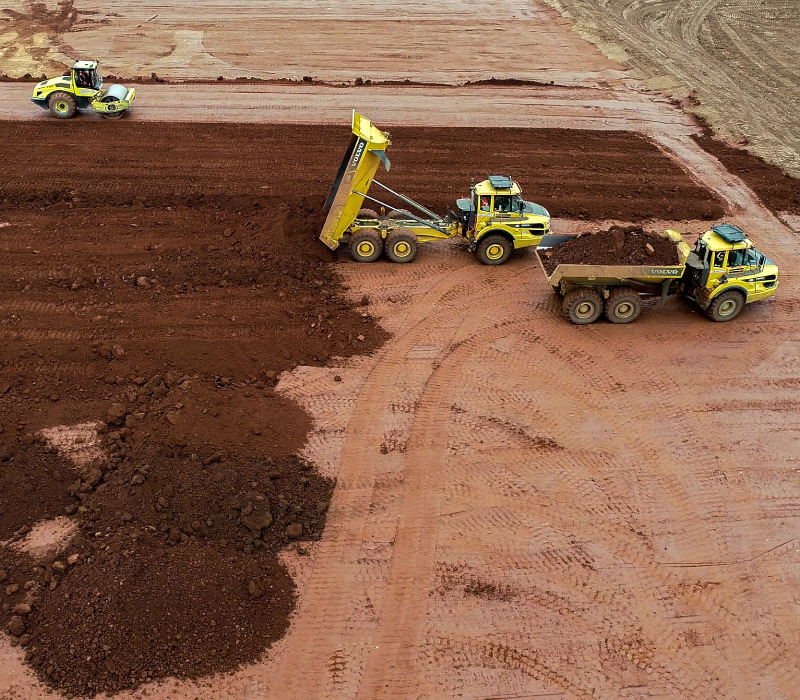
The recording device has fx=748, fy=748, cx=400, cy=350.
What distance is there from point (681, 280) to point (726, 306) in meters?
1.13

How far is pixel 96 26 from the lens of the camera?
115ft

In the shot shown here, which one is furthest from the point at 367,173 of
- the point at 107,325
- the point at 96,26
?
the point at 96,26

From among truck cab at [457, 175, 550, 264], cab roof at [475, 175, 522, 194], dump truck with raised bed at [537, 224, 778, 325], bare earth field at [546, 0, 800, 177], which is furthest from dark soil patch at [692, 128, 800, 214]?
cab roof at [475, 175, 522, 194]

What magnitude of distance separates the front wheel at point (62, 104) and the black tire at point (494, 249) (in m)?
15.7

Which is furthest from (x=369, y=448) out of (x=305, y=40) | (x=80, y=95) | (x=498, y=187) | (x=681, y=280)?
(x=305, y=40)

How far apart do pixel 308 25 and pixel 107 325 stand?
25.7 metres

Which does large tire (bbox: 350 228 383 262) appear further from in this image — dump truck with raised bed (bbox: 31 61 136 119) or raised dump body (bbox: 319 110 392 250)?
dump truck with raised bed (bbox: 31 61 136 119)

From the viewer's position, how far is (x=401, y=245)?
17328mm

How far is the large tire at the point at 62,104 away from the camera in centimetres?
2459

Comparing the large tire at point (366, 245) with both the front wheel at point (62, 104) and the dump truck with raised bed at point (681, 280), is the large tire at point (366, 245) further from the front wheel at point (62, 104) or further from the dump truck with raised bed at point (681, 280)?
the front wheel at point (62, 104)

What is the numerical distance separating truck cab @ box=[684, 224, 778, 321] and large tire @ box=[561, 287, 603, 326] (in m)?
2.06

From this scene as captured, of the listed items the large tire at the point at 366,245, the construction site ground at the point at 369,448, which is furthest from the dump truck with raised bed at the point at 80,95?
the large tire at the point at 366,245

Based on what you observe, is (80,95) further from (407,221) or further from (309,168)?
(407,221)

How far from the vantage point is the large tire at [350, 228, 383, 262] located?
17156 mm
